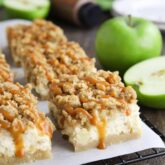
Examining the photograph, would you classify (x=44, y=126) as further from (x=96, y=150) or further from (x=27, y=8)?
(x=27, y=8)

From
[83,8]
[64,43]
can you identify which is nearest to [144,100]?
[64,43]

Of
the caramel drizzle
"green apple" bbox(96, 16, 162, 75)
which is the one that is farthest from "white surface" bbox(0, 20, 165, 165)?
"green apple" bbox(96, 16, 162, 75)

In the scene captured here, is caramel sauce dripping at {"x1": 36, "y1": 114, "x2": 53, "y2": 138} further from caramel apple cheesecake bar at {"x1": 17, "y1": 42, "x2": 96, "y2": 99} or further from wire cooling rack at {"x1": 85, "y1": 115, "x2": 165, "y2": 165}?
caramel apple cheesecake bar at {"x1": 17, "y1": 42, "x2": 96, "y2": 99}

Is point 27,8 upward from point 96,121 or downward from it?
upward

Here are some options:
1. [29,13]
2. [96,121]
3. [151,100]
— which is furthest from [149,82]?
[29,13]

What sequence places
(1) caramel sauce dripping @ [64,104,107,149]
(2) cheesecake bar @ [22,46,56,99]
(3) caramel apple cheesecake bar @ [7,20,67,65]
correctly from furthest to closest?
(3) caramel apple cheesecake bar @ [7,20,67,65]
(2) cheesecake bar @ [22,46,56,99]
(1) caramel sauce dripping @ [64,104,107,149]

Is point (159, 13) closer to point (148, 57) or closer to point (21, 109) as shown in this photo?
point (148, 57)
